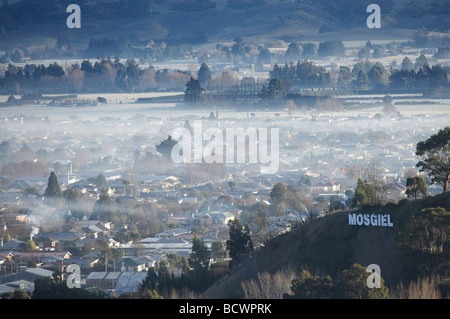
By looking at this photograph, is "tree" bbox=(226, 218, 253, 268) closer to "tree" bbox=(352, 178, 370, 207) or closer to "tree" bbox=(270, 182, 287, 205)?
"tree" bbox=(352, 178, 370, 207)

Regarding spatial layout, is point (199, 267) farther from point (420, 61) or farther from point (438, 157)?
point (420, 61)

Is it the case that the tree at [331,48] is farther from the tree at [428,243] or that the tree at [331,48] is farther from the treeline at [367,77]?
the tree at [428,243]

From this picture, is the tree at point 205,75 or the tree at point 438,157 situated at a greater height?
the tree at point 205,75

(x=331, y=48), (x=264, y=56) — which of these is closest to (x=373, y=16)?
(x=331, y=48)

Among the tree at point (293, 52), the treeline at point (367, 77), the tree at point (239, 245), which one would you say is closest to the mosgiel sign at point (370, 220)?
the tree at point (239, 245)

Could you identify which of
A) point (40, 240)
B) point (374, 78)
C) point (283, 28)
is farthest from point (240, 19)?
point (40, 240)

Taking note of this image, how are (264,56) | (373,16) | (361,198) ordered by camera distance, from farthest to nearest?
(373,16)
(264,56)
(361,198)
